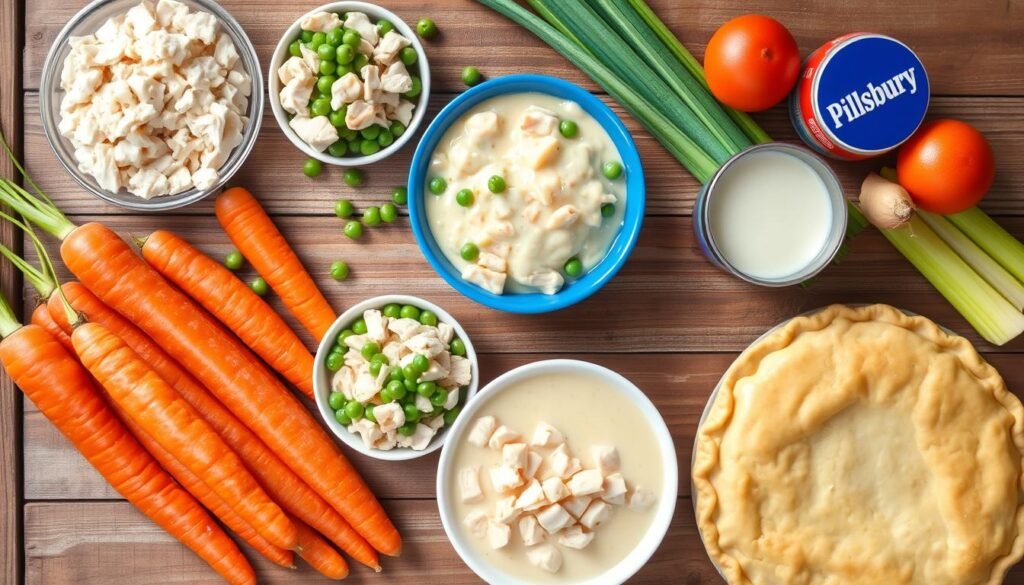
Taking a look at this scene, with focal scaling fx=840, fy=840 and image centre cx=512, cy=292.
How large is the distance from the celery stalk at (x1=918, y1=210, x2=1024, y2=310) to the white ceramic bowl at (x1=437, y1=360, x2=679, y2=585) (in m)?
1.02

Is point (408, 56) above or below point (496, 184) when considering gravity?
above

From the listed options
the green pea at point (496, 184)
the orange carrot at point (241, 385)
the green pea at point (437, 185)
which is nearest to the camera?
the green pea at point (496, 184)

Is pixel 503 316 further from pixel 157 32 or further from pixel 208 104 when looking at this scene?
pixel 157 32

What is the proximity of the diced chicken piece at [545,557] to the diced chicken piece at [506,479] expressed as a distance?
196mm

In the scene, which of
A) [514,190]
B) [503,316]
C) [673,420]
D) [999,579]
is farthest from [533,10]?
[999,579]

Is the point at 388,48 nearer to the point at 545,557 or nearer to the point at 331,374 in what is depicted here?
the point at 331,374

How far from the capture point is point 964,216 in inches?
97.3

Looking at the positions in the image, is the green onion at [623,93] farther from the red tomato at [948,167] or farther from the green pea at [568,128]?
the red tomato at [948,167]

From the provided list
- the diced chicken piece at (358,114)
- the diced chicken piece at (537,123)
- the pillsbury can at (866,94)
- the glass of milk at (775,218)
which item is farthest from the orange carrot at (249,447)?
the pillsbury can at (866,94)

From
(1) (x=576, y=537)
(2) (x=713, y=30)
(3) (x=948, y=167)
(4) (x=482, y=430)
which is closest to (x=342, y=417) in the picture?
(4) (x=482, y=430)

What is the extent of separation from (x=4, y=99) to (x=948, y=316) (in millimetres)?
2890

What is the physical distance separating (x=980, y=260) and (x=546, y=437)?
1387 mm

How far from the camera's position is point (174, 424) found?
94.4 inches

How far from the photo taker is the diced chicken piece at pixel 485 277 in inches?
89.7
